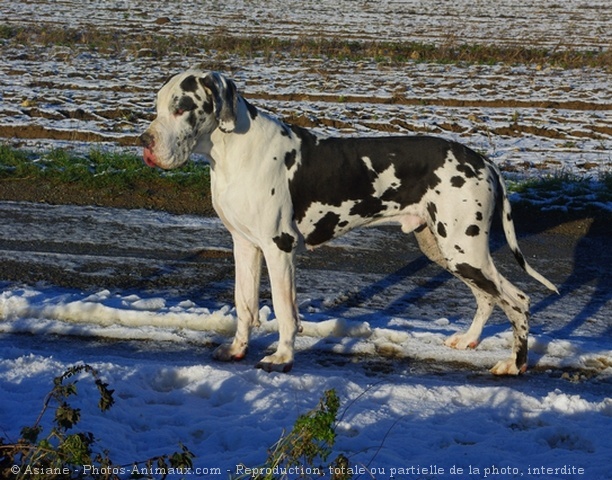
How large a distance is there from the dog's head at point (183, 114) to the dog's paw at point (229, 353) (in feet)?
4.54

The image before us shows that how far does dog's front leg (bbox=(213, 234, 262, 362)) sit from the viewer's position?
6520 millimetres

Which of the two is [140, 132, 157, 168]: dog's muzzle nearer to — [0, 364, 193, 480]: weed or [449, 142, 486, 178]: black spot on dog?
[449, 142, 486, 178]: black spot on dog

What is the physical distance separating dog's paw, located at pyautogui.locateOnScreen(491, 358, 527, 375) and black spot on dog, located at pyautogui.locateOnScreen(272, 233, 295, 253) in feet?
5.47

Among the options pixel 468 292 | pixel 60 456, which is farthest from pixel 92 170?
pixel 60 456

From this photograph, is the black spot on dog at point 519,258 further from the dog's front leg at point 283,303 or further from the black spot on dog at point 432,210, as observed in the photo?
the dog's front leg at point 283,303

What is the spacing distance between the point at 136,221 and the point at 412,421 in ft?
16.9

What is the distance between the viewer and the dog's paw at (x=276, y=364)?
6.19 m

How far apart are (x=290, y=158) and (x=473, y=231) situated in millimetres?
1361

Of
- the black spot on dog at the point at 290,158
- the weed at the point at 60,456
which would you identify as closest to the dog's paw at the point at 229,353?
the black spot on dog at the point at 290,158

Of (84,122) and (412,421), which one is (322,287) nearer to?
(412,421)

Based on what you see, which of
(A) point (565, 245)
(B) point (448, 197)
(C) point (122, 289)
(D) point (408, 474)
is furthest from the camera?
(A) point (565, 245)

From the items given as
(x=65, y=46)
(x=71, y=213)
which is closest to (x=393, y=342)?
(x=71, y=213)

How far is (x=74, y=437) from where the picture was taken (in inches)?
147

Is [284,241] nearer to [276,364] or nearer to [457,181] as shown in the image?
[276,364]
